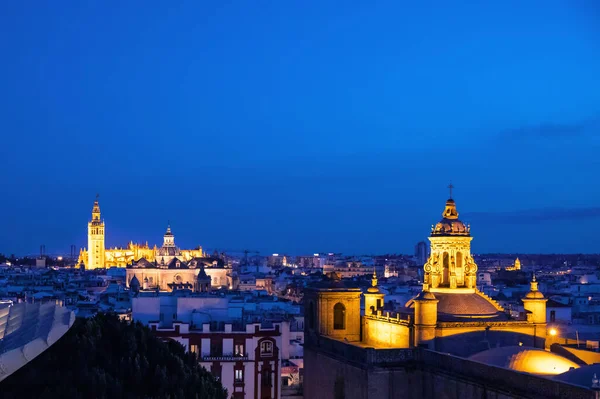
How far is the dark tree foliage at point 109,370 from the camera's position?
18.8m

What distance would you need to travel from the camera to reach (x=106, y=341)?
872 inches

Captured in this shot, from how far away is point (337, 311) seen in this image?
32.8m

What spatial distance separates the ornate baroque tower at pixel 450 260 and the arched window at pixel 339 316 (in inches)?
138

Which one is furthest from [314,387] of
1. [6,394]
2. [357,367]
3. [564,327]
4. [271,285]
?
[271,285]

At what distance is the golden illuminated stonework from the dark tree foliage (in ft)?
31.1

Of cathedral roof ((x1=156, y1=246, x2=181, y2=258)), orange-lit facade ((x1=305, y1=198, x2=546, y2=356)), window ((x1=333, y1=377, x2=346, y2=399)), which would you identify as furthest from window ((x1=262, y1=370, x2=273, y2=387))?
cathedral roof ((x1=156, y1=246, x2=181, y2=258))

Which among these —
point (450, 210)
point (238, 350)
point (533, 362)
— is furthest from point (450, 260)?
point (238, 350)

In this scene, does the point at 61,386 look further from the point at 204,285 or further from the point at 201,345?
the point at 204,285

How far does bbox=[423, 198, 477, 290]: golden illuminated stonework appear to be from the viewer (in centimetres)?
2995

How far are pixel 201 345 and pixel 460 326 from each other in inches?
487

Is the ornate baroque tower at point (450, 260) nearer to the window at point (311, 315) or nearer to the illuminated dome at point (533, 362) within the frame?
the window at point (311, 315)

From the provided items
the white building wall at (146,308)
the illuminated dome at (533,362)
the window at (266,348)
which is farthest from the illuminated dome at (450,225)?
the white building wall at (146,308)

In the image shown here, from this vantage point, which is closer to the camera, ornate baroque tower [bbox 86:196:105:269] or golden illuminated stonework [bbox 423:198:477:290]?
golden illuminated stonework [bbox 423:198:477:290]

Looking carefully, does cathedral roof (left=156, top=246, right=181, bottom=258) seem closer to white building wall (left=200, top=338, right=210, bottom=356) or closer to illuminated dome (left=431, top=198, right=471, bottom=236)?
white building wall (left=200, top=338, right=210, bottom=356)
